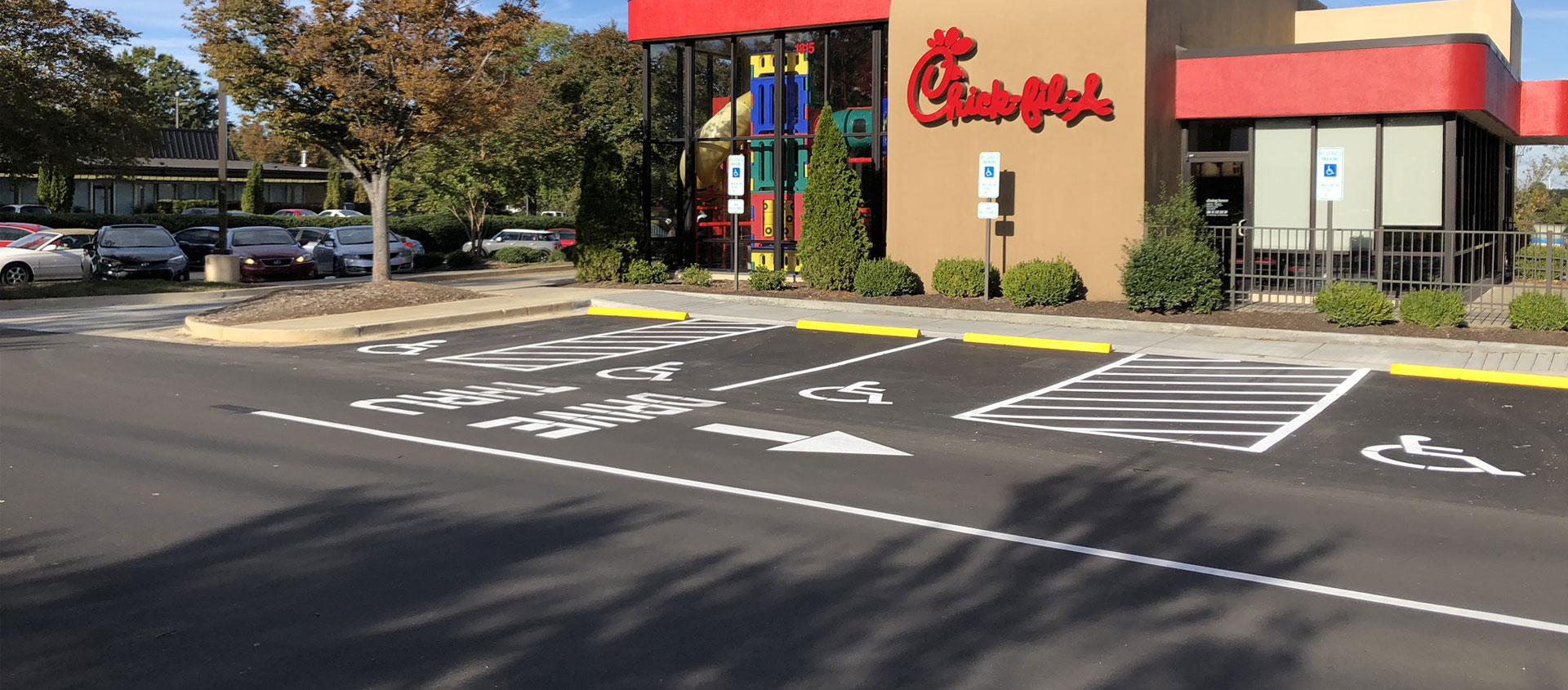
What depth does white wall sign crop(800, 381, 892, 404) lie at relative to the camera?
12.4 m

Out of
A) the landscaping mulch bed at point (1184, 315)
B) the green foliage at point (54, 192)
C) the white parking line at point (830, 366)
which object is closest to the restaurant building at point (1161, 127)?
the landscaping mulch bed at point (1184, 315)

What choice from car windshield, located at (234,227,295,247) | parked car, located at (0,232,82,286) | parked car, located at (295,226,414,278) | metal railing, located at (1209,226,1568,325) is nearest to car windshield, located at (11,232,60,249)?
parked car, located at (0,232,82,286)

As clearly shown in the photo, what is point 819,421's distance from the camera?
11.2m

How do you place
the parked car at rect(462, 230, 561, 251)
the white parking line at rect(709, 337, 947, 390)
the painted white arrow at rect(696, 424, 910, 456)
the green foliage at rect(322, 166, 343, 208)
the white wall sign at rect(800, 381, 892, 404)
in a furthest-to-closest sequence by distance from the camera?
the green foliage at rect(322, 166, 343, 208) < the parked car at rect(462, 230, 561, 251) < the white parking line at rect(709, 337, 947, 390) < the white wall sign at rect(800, 381, 892, 404) < the painted white arrow at rect(696, 424, 910, 456)

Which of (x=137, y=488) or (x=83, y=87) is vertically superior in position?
(x=83, y=87)

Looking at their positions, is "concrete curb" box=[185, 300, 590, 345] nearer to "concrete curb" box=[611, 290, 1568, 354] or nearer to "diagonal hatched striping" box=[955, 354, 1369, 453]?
"concrete curb" box=[611, 290, 1568, 354]

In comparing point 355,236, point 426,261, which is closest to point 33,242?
point 355,236

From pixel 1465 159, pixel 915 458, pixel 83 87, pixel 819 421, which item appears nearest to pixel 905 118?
pixel 1465 159

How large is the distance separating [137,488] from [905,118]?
16704 mm

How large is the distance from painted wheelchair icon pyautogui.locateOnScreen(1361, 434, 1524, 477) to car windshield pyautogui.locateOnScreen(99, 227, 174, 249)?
26.2m

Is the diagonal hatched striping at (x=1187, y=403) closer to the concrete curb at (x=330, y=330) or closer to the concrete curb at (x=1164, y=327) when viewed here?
the concrete curb at (x=1164, y=327)

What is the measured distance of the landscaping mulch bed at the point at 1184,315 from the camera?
16562mm

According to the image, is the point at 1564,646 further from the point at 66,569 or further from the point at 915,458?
the point at 66,569

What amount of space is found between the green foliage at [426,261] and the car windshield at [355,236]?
2.01m
